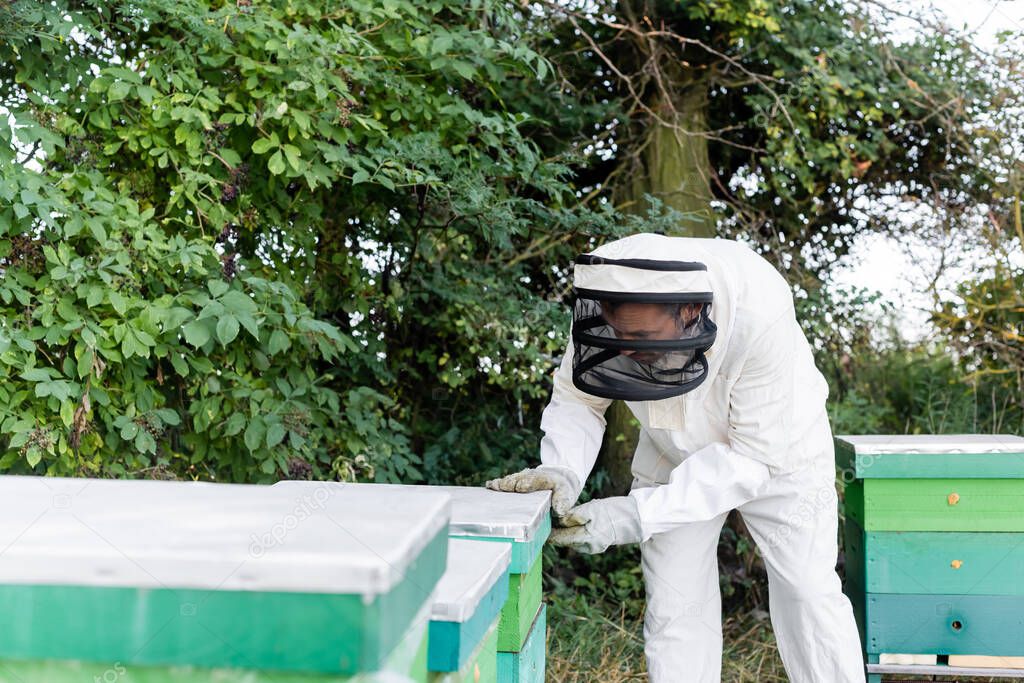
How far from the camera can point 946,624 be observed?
2.74 m

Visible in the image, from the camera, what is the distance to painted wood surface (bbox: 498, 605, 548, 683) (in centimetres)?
182

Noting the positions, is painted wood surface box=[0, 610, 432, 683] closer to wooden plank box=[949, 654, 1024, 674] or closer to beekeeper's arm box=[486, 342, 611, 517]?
beekeeper's arm box=[486, 342, 611, 517]

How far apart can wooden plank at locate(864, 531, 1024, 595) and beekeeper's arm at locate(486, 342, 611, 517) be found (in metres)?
0.94

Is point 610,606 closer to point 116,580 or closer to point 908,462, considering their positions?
point 908,462

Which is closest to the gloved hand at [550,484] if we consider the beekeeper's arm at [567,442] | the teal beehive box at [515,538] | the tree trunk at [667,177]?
the beekeeper's arm at [567,442]

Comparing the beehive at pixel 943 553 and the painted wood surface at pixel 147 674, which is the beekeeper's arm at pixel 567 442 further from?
the painted wood surface at pixel 147 674

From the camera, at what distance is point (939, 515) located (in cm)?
273

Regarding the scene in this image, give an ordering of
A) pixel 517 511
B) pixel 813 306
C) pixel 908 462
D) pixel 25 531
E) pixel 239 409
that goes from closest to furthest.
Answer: pixel 25 531
pixel 517 511
pixel 908 462
pixel 239 409
pixel 813 306

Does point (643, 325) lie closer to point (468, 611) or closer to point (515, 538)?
point (515, 538)

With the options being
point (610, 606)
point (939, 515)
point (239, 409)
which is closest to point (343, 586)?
point (239, 409)

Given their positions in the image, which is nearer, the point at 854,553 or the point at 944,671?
the point at 944,671

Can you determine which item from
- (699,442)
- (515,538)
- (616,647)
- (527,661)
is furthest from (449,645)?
(616,647)

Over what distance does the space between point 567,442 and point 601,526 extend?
0.96 ft

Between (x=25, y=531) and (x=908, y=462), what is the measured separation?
2.48 metres
